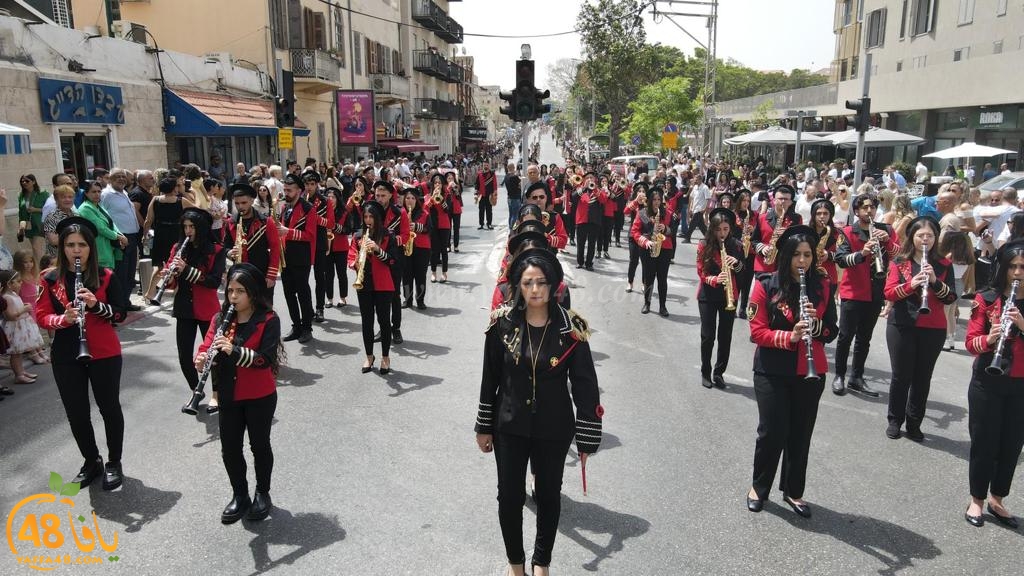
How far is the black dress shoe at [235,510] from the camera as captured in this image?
4906 millimetres

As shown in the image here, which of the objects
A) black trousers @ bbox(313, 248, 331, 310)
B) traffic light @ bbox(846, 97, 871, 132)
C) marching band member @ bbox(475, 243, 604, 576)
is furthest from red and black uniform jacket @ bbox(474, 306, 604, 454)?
traffic light @ bbox(846, 97, 871, 132)

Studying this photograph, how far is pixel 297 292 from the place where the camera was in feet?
31.1

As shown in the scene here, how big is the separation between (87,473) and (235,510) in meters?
1.38

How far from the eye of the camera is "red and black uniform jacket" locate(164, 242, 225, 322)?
6.52 meters

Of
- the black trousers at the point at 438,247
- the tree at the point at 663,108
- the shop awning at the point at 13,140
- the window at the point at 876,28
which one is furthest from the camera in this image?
the tree at the point at 663,108

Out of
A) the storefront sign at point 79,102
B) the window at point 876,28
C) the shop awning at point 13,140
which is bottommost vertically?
the shop awning at point 13,140

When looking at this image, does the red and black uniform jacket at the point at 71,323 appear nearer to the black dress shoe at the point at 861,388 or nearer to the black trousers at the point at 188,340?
the black trousers at the point at 188,340

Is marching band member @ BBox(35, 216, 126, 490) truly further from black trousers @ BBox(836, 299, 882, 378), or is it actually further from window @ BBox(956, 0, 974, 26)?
window @ BBox(956, 0, 974, 26)

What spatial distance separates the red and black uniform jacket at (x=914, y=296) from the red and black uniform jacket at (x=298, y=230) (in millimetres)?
6513

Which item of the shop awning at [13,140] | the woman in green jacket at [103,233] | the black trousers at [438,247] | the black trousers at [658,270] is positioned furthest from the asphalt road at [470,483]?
the black trousers at [438,247]

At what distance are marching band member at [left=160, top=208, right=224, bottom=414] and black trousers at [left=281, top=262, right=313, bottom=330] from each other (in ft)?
8.34

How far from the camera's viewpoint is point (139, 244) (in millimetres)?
12398

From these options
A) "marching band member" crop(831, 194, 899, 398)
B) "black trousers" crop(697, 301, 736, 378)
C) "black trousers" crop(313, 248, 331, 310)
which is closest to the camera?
"marching band member" crop(831, 194, 899, 398)

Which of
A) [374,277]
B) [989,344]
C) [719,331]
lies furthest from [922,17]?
[989,344]
